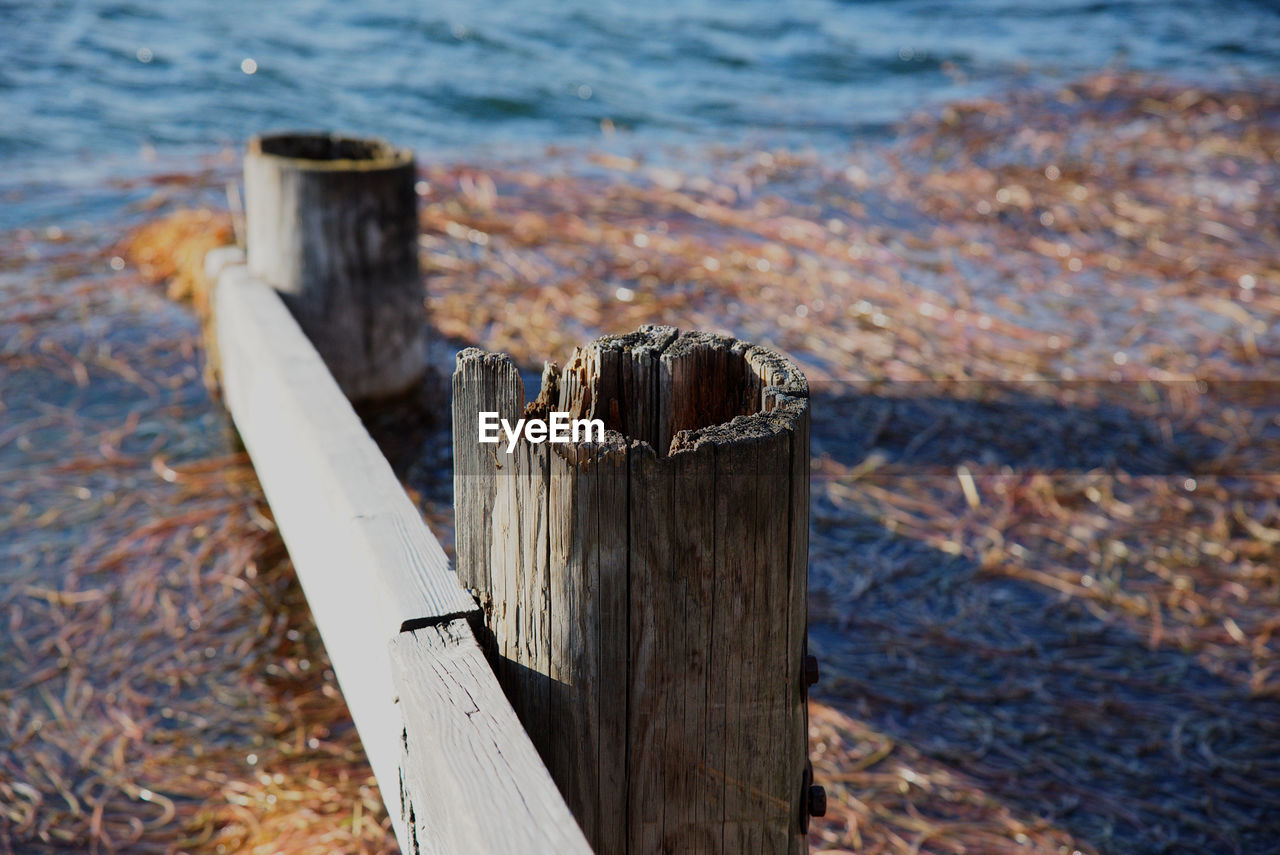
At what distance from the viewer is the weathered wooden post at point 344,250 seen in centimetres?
365

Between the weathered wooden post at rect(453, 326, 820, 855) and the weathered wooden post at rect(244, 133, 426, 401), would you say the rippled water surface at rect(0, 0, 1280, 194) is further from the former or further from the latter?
the weathered wooden post at rect(453, 326, 820, 855)

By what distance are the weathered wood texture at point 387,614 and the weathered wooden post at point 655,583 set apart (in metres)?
0.11

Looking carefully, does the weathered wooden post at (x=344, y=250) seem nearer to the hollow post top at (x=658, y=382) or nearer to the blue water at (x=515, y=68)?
the hollow post top at (x=658, y=382)

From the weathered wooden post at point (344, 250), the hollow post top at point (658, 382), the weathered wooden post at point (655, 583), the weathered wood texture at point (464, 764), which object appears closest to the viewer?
the weathered wood texture at point (464, 764)

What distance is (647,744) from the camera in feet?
4.38

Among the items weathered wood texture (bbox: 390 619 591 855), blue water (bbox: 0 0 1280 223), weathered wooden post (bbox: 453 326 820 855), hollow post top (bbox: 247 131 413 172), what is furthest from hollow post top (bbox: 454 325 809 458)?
blue water (bbox: 0 0 1280 223)

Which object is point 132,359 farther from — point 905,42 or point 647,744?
point 905,42

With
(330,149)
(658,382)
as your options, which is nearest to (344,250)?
(330,149)

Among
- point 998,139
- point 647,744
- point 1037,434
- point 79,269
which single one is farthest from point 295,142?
point 998,139

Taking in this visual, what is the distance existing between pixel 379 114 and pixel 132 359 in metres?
Answer: 5.20

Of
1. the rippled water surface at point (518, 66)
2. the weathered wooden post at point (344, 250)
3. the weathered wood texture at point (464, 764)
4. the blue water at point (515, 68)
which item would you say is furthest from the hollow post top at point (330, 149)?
the rippled water surface at point (518, 66)

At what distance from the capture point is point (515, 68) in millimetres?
10797

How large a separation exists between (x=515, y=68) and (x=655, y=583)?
33.7 ft

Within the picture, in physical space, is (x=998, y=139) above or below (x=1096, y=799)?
above
